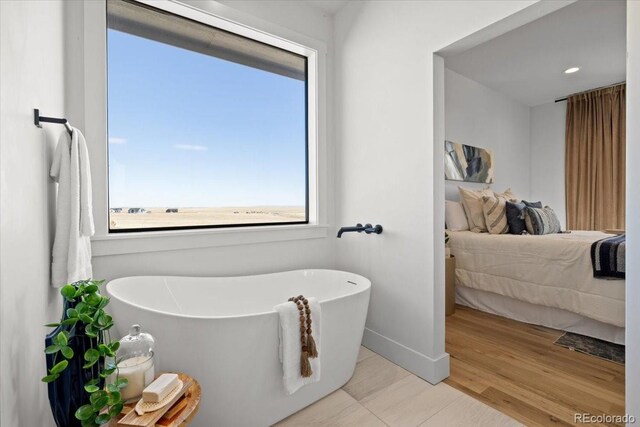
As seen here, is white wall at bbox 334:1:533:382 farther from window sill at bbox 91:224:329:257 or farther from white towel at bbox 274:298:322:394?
white towel at bbox 274:298:322:394

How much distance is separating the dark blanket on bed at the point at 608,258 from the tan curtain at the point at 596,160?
276 centimetres

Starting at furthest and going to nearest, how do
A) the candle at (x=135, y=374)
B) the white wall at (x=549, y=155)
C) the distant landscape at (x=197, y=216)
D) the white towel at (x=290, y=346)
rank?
the white wall at (x=549, y=155)
the distant landscape at (x=197, y=216)
the white towel at (x=290, y=346)
the candle at (x=135, y=374)

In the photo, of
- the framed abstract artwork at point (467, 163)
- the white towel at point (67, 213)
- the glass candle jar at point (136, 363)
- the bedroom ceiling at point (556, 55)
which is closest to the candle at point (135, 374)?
the glass candle jar at point (136, 363)

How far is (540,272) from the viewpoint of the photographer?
2.58 meters

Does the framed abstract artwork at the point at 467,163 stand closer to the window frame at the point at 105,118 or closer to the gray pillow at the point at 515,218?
the gray pillow at the point at 515,218

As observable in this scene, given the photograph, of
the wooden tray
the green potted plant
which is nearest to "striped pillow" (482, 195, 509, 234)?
the wooden tray

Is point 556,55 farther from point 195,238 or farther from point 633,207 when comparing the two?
point 195,238

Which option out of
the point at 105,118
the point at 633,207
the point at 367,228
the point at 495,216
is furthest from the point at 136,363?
the point at 495,216

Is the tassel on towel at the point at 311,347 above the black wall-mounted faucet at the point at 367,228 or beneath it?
beneath

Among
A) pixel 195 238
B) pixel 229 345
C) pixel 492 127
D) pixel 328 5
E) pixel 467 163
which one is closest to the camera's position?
pixel 229 345

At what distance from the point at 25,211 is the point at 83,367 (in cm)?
49

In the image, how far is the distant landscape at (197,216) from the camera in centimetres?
196

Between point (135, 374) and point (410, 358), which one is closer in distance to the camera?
point (135, 374)

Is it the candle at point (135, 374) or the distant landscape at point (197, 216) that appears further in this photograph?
the distant landscape at point (197, 216)
